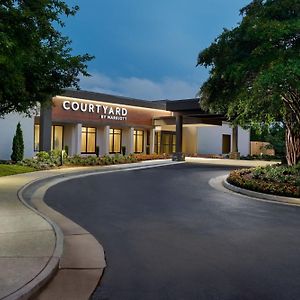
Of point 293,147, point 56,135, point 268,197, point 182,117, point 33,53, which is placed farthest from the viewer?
point 182,117

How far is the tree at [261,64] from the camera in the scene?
46.2 feet

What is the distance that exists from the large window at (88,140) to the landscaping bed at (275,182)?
23441 mm

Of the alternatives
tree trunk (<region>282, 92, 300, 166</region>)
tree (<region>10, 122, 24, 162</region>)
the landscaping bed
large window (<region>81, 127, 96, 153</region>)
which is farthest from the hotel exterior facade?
the landscaping bed

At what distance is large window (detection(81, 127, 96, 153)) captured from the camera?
1555 inches

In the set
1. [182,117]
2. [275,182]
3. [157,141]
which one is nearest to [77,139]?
[182,117]

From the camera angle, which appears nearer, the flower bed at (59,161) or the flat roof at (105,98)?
the flower bed at (59,161)

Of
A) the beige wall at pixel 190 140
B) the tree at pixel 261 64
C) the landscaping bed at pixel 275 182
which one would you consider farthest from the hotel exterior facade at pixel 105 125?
the landscaping bed at pixel 275 182

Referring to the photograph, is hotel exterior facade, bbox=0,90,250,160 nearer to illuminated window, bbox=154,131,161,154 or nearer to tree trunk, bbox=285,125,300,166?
illuminated window, bbox=154,131,161,154

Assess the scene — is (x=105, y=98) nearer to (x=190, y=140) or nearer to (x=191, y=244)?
(x=190, y=140)

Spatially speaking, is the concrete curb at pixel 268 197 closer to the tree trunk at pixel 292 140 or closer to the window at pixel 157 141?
the tree trunk at pixel 292 140

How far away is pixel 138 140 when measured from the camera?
45844mm

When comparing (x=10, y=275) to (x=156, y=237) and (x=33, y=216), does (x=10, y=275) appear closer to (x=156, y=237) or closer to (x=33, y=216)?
(x=156, y=237)

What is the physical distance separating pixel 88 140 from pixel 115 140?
3.66 m

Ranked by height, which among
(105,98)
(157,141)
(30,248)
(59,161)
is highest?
(105,98)
